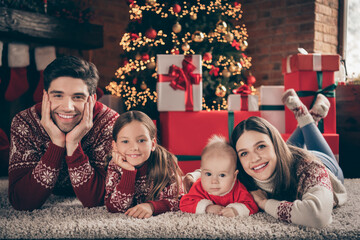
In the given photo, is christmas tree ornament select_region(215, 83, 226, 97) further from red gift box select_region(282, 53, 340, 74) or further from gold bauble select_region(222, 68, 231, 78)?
red gift box select_region(282, 53, 340, 74)

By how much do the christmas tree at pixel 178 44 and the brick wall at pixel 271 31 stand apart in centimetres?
62

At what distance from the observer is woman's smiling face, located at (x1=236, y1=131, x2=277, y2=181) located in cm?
123

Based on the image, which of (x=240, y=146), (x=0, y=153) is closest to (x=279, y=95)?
(x=240, y=146)

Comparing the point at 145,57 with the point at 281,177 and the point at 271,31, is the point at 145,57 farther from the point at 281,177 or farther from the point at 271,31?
the point at 281,177

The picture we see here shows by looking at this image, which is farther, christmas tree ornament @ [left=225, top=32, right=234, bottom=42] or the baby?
christmas tree ornament @ [left=225, top=32, right=234, bottom=42]

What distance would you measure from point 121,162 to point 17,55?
78.5 inches

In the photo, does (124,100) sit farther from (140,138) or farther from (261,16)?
(140,138)

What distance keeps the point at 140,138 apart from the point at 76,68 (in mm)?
360

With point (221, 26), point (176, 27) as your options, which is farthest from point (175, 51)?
point (221, 26)

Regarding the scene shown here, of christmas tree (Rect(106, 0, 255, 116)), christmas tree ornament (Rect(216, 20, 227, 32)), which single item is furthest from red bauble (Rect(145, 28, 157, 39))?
christmas tree ornament (Rect(216, 20, 227, 32))

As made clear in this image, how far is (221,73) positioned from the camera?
306cm

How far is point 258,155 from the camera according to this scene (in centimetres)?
123

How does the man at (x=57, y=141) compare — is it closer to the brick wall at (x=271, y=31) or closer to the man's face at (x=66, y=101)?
the man's face at (x=66, y=101)

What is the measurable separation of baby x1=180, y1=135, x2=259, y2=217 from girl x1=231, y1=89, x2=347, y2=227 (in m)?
0.05
